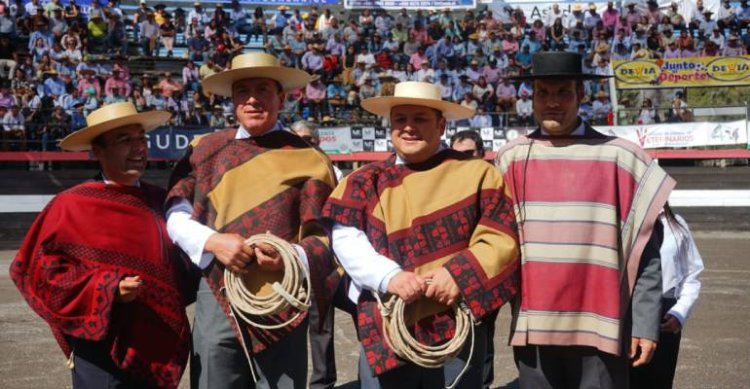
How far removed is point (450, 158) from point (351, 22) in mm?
22430

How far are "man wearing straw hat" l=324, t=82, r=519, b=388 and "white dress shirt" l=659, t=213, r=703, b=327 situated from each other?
3.30 feet

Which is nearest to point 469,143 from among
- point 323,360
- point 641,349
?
point 323,360

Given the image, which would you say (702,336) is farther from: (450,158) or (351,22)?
(351,22)

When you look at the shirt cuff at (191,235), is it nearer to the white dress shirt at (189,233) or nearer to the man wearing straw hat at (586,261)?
the white dress shirt at (189,233)

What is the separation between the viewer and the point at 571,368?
3.71 metres

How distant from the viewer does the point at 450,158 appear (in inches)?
152

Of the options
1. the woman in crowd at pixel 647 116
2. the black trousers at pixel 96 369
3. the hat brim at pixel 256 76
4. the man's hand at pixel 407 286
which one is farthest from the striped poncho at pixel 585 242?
the woman in crowd at pixel 647 116

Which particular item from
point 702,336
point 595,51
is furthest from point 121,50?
point 702,336

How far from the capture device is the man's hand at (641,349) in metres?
3.65

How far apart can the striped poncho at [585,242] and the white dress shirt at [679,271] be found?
0.68m

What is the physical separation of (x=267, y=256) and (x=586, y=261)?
1232mm

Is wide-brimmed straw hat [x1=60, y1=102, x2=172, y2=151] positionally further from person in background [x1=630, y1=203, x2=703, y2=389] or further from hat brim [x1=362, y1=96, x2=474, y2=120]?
person in background [x1=630, y1=203, x2=703, y2=389]

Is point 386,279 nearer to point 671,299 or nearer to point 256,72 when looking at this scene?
point 256,72

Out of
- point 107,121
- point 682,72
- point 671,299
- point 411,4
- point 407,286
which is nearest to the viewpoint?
point 407,286
